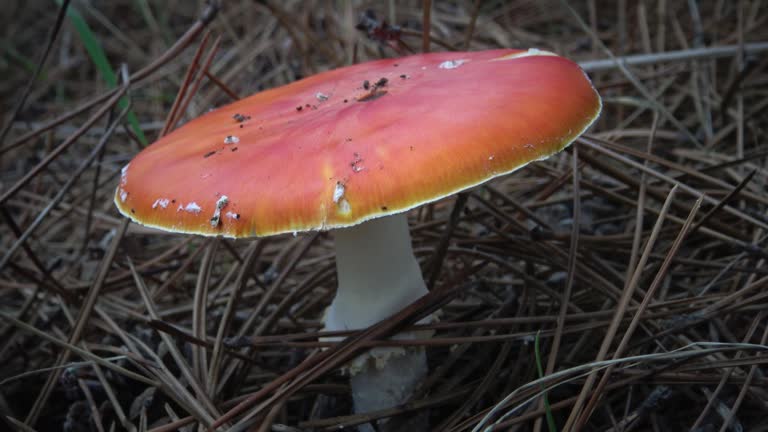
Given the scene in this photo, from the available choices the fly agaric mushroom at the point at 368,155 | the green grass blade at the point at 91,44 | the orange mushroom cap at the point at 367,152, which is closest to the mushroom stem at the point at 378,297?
the fly agaric mushroom at the point at 368,155

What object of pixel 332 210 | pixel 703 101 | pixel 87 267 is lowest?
pixel 87 267

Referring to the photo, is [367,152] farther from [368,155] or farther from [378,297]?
[378,297]

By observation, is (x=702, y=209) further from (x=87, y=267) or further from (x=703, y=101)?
(x=87, y=267)

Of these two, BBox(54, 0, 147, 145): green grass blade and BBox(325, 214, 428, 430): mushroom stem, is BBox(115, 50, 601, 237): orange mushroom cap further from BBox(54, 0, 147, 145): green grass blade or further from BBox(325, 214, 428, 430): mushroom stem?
BBox(54, 0, 147, 145): green grass blade

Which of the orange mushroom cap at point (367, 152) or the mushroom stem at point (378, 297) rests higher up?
the orange mushroom cap at point (367, 152)

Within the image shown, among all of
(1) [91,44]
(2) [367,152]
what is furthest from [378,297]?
(1) [91,44]

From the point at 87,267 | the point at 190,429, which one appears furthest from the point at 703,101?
the point at 87,267

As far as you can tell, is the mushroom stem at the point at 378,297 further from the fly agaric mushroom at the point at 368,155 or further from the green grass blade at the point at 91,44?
the green grass blade at the point at 91,44
